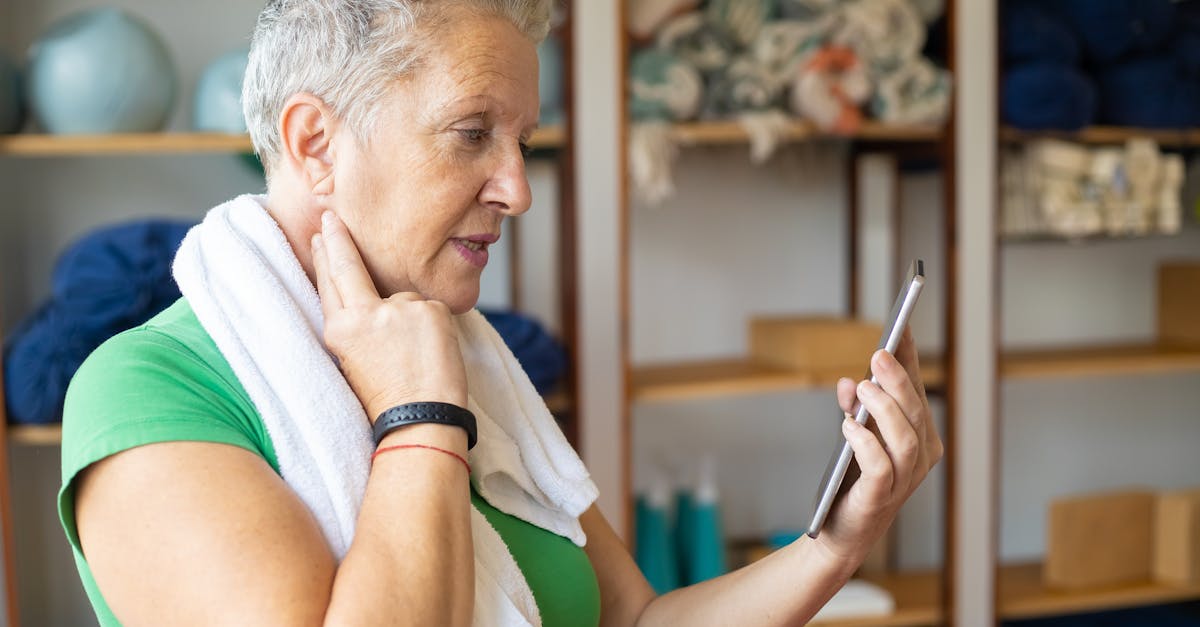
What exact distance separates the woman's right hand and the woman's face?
42mm

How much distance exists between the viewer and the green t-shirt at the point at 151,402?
70 centimetres

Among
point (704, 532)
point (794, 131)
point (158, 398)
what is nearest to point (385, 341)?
point (158, 398)

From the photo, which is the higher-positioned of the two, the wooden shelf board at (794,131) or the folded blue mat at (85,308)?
the wooden shelf board at (794,131)

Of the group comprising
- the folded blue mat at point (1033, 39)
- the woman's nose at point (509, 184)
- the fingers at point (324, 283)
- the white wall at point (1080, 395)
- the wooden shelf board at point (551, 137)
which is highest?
the folded blue mat at point (1033, 39)

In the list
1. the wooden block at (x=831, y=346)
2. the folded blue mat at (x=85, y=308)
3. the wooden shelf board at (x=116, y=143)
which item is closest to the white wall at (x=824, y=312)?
the wooden block at (x=831, y=346)

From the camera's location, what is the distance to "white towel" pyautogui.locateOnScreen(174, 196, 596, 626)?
76 centimetres

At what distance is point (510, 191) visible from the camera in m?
0.87

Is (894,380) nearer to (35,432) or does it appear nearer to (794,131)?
(794,131)

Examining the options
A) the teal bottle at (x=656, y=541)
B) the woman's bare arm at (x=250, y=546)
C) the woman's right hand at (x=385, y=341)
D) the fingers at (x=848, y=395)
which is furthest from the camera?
the teal bottle at (x=656, y=541)

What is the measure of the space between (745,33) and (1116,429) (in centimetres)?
152

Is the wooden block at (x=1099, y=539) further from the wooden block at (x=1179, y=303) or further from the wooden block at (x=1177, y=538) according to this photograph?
the wooden block at (x=1179, y=303)

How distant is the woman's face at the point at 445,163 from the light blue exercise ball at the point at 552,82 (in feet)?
3.86

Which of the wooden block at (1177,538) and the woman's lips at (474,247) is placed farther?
the wooden block at (1177,538)

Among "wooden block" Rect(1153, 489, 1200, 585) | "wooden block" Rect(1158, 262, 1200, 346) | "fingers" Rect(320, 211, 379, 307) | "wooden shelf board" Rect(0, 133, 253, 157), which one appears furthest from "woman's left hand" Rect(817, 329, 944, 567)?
"wooden block" Rect(1158, 262, 1200, 346)
